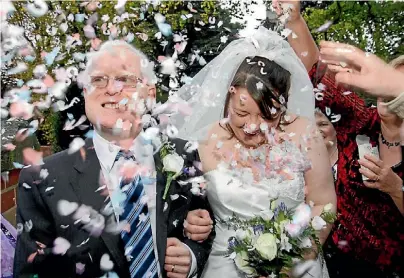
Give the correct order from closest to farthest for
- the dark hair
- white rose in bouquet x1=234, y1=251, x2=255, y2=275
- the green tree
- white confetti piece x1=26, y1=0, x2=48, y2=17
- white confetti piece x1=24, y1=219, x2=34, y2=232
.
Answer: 1. white confetti piece x1=24, y1=219, x2=34, y2=232
2. white rose in bouquet x1=234, y1=251, x2=255, y2=275
3. the dark hair
4. the green tree
5. white confetti piece x1=26, y1=0, x2=48, y2=17

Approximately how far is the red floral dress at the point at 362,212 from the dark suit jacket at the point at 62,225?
Result: 1.19m

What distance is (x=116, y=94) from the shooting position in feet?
7.40

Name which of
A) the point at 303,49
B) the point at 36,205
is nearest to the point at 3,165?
the point at 36,205

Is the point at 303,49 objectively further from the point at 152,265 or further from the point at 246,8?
the point at 246,8

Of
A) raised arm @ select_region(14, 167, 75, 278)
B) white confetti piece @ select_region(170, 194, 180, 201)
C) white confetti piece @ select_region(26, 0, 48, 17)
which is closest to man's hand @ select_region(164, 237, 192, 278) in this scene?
white confetti piece @ select_region(170, 194, 180, 201)

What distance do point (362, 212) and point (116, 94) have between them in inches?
60.5

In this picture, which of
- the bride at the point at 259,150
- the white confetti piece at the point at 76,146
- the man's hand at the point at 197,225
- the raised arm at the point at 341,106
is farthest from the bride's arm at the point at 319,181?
the white confetti piece at the point at 76,146

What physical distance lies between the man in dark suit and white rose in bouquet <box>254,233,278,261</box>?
0.27 meters

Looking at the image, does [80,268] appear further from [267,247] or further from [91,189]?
[267,247]

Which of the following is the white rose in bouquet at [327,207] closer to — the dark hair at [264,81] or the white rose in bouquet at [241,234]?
the white rose in bouquet at [241,234]

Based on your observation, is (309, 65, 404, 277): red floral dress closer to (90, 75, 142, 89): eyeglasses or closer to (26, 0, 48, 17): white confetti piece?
(90, 75, 142, 89): eyeglasses

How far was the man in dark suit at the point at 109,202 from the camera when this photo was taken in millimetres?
2090

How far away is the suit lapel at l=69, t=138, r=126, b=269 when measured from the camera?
2117mm

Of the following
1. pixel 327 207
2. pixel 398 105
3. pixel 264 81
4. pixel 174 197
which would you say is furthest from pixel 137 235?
pixel 398 105
